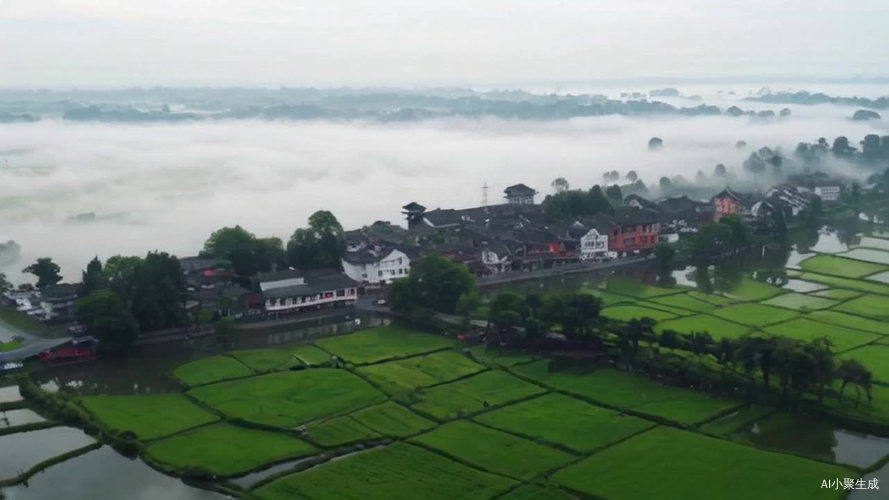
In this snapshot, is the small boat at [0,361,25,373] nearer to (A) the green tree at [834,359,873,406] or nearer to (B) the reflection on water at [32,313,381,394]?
(B) the reflection on water at [32,313,381,394]

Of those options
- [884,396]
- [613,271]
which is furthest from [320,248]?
[884,396]

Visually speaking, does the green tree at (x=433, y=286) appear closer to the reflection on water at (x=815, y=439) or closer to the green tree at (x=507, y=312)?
the green tree at (x=507, y=312)

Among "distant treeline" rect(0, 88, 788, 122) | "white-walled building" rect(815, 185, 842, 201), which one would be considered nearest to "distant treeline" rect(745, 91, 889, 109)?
"distant treeline" rect(0, 88, 788, 122)

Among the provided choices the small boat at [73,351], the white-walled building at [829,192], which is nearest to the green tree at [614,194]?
the white-walled building at [829,192]

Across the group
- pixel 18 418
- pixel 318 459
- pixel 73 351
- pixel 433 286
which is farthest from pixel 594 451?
pixel 73 351

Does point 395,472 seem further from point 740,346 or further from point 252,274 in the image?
point 252,274

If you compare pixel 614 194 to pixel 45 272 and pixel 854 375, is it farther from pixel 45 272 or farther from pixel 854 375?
pixel 45 272

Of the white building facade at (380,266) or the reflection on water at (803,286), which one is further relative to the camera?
the white building facade at (380,266)
